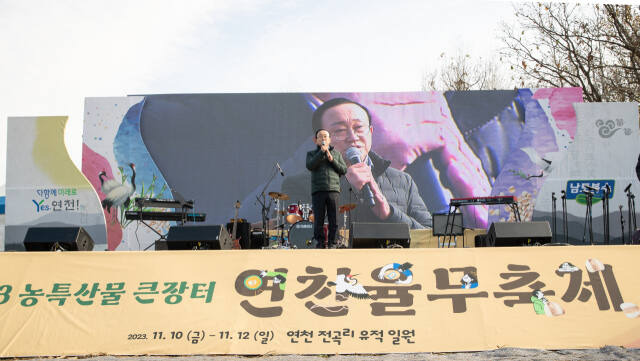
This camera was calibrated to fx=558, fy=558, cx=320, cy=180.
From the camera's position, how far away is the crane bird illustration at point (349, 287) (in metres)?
3.98

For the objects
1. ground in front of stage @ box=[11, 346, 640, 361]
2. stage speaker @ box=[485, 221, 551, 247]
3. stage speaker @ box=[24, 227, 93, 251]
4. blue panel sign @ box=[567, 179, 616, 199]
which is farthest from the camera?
blue panel sign @ box=[567, 179, 616, 199]

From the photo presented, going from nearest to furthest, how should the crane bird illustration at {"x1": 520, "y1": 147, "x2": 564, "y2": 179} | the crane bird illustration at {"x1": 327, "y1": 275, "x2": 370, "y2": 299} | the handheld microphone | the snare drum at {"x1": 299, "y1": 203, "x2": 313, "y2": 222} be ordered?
the crane bird illustration at {"x1": 327, "y1": 275, "x2": 370, "y2": 299}
the snare drum at {"x1": 299, "y1": 203, "x2": 313, "y2": 222}
the crane bird illustration at {"x1": 520, "y1": 147, "x2": 564, "y2": 179}
the handheld microphone

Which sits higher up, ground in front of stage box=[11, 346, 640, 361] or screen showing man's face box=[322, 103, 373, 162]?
screen showing man's face box=[322, 103, 373, 162]

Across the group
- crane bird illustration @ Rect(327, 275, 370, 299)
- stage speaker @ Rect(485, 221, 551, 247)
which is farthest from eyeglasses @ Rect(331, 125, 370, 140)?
crane bird illustration @ Rect(327, 275, 370, 299)

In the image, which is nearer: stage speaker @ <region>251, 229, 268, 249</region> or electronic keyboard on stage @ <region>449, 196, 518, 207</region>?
electronic keyboard on stage @ <region>449, 196, 518, 207</region>

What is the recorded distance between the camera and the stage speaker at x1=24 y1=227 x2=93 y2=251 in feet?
18.8

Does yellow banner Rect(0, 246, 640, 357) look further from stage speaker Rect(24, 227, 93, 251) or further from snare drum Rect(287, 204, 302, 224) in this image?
snare drum Rect(287, 204, 302, 224)

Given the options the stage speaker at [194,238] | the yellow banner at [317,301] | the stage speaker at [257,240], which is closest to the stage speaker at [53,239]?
the stage speaker at [194,238]

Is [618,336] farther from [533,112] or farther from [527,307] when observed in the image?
[533,112]

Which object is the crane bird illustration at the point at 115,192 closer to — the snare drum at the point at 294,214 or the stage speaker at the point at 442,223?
the snare drum at the point at 294,214

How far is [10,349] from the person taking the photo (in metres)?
3.88

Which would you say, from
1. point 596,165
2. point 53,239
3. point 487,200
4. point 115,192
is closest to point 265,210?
point 115,192

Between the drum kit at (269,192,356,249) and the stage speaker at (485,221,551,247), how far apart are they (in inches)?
149

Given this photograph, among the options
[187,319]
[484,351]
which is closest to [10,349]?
[187,319]
